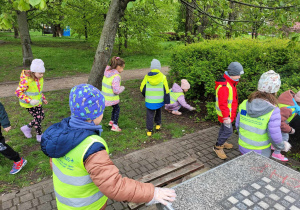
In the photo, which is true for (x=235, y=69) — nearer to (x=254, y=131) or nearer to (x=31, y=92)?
(x=254, y=131)

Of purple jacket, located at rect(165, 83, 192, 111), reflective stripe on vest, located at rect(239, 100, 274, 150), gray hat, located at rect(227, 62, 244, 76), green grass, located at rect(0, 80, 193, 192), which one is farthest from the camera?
purple jacket, located at rect(165, 83, 192, 111)

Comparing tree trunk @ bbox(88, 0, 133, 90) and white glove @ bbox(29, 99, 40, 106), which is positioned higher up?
tree trunk @ bbox(88, 0, 133, 90)

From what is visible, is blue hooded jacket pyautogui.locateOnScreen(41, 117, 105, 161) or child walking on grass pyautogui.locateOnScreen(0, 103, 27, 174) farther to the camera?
child walking on grass pyautogui.locateOnScreen(0, 103, 27, 174)

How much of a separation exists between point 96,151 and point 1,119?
2984mm

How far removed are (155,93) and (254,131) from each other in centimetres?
251

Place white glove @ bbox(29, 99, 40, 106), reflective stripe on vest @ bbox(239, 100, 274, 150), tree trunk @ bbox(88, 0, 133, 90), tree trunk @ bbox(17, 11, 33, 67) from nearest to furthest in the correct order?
reflective stripe on vest @ bbox(239, 100, 274, 150) < white glove @ bbox(29, 99, 40, 106) < tree trunk @ bbox(88, 0, 133, 90) < tree trunk @ bbox(17, 11, 33, 67)

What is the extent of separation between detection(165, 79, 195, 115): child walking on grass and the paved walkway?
1.22 meters

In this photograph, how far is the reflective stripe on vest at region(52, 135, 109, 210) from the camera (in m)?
1.73

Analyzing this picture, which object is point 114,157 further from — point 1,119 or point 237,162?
point 237,162

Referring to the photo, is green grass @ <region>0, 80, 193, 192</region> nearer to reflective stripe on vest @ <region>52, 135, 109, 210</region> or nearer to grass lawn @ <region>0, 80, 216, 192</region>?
grass lawn @ <region>0, 80, 216, 192</region>

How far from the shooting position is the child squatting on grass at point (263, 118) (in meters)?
3.02

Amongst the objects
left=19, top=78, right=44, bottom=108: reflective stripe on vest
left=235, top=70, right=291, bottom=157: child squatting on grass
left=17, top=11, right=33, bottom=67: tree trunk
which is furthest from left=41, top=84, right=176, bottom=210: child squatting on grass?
left=17, top=11, right=33, bottom=67: tree trunk

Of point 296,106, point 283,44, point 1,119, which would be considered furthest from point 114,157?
point 283,44

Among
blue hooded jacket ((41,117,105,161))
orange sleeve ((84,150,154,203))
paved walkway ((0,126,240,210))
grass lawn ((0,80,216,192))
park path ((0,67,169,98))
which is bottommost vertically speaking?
paved walkway ((0,126,240,210))
